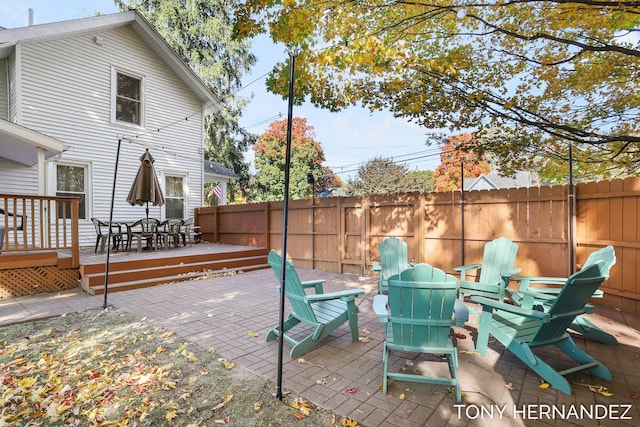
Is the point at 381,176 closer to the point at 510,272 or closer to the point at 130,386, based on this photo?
the point at 510,272

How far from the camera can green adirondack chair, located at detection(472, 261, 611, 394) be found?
2.51 m

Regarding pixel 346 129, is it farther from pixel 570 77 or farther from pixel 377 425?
pixel 377 425

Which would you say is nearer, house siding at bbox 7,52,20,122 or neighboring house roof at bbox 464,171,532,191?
house siding at bbox 7,52,20,122

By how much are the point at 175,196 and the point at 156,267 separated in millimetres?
4531

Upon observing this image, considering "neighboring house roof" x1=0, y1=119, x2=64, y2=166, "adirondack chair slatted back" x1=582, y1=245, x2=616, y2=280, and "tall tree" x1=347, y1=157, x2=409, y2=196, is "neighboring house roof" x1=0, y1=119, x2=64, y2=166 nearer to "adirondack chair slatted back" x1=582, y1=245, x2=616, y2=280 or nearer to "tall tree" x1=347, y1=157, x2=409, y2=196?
"adirondack chair slatted back" x1=582, y1=245, x2=616, y2=280

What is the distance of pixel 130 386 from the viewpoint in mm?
2627

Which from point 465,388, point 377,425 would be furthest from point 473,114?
point 377,425

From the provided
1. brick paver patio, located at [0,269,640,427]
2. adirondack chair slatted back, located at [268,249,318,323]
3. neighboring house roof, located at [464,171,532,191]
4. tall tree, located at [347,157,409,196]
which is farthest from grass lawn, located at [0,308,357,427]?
neighboring house roof, located at [464,171,532,191]

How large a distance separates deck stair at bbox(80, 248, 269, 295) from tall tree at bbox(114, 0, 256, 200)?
32.6ft

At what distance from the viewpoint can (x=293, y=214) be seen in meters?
8.91

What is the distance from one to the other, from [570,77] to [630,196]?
6.81 feet

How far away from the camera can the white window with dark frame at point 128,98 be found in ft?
30.7

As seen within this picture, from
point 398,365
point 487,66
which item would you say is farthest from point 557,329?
point 487,66

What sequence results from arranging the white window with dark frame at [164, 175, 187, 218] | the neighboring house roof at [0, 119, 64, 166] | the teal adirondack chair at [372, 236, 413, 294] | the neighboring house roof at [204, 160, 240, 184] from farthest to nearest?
the neighboring house roof at [204, 160, 240, 184]
the white window with dark frame at [164, 175, 187, 218]
the neighboring house roof at [0, 119, 64, 166]
the teal adirondack chair at [372, 236, 413, 294]
